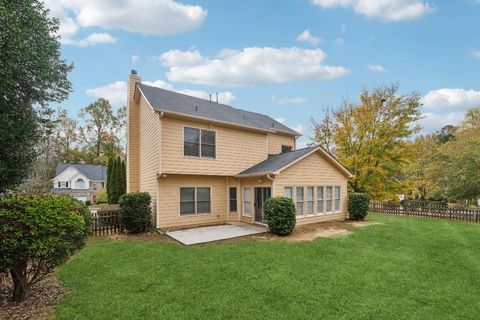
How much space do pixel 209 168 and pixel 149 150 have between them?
123 inches

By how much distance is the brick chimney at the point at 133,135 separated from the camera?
14.9 metres

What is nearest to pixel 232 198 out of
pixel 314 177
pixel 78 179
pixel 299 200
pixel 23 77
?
pixel 299 200

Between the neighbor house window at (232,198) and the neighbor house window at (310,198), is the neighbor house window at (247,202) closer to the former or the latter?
the neighbor house window at (232,198)

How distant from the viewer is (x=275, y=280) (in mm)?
5996

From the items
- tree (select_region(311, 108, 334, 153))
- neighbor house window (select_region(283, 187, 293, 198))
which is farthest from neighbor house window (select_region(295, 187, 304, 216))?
tree (select_region(311, 108, 334, 153))

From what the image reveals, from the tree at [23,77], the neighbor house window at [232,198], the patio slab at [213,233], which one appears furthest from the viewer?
the neighbor house window at [232,198]

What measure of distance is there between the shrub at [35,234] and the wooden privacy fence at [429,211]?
1936 centimetres

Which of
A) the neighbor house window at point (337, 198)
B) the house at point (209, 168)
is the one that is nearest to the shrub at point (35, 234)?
the house at point (209, 168)

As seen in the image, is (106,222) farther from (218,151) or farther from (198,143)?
(218,151)

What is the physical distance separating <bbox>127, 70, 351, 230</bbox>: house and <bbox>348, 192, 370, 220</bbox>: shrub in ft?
1.23

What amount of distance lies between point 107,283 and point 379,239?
9202 mm

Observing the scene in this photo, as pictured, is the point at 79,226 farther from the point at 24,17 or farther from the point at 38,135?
the point at 24,17

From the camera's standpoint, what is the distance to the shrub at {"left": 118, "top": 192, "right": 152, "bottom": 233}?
11.2 metres

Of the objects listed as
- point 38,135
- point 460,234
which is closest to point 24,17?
point 38,135
